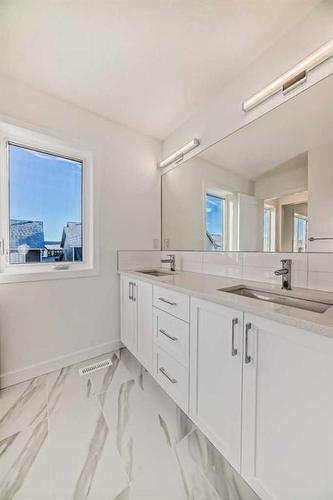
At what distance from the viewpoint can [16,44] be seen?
1331mm

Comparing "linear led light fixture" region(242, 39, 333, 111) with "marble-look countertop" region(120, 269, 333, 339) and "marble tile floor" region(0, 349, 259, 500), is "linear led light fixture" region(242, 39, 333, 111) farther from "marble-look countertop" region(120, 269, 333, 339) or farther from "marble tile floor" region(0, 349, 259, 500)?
"marble tile floor" region(0, 349, 259, 500)

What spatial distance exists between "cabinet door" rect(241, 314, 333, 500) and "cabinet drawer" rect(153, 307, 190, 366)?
16.0 inches

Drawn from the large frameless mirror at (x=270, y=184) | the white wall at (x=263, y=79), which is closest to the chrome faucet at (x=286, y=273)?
the large frameless mirror at (x=270, y=184)

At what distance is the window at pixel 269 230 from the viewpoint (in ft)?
4.62

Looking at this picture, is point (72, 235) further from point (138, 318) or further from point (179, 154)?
point (179, 154)

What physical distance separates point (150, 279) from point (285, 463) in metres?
1.14

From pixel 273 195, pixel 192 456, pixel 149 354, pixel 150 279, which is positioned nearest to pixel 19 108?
pixel 150 279

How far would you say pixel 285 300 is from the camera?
1.14 meters

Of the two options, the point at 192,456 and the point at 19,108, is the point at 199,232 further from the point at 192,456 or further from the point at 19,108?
the point at 19,108

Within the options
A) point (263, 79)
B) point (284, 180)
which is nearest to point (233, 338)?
point (284, 180)

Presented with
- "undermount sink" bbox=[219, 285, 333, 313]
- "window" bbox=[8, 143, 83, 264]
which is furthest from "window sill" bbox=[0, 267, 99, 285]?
"undermount sink" bbox=[219, 285, 333, 313]

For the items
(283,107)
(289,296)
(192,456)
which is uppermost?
(283,107)

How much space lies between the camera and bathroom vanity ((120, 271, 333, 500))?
2.13 feet

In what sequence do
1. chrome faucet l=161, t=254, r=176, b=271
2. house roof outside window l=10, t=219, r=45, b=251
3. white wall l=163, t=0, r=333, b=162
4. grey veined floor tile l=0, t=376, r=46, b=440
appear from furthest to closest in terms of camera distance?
chrome faucet l=161, t=254, r=176, b=271 < house roof outside window l=10, t=219, r=45, b=251 < grey veined floor tile l=0, t=376, r=46, b=440 < white wall l=163, t=0, r=333, b=162
